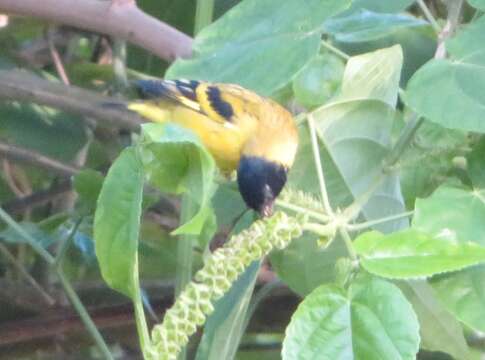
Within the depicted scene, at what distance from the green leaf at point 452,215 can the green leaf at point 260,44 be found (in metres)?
0.16

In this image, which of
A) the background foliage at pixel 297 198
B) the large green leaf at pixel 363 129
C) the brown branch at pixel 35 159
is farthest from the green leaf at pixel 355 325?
the brown branch at pixel 35 159

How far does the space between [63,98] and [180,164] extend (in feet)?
1.93

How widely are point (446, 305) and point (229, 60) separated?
31cm

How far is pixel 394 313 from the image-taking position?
34.4 inches

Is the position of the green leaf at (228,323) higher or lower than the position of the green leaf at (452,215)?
lower

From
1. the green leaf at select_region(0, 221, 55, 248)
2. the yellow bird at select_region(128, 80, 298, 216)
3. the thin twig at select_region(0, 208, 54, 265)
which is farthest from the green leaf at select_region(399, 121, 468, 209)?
the green leaf at select_region(0, 221, 55, 248)

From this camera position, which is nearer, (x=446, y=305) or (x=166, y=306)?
(x=446, y=305)

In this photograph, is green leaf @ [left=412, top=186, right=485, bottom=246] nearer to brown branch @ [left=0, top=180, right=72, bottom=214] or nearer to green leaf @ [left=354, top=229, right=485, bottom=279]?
green leaf @ [left=354, top=229, right=485, bottom=279]

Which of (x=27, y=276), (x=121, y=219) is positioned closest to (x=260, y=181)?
(x=27, y=276)

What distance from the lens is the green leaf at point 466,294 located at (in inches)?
37.8

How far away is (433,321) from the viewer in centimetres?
119

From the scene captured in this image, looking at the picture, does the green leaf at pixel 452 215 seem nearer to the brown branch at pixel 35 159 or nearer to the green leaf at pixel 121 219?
the green leaf at pixel 121 219

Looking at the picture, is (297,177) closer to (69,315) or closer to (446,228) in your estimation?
(446,228)

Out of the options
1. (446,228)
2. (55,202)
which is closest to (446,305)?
(446,228)
